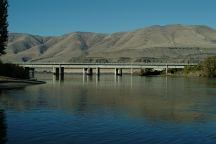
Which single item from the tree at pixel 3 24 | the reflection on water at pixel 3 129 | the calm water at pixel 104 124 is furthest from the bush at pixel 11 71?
the reflection on water at pixel 3 129

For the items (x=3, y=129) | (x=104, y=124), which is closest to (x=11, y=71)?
(x=104, y=124)

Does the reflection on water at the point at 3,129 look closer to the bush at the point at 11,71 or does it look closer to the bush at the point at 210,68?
the bush at the point at 11,71

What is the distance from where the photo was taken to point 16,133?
33.4 metres

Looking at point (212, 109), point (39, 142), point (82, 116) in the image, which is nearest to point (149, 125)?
point (82, 116)

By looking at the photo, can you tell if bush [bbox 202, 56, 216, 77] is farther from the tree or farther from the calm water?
the calm water

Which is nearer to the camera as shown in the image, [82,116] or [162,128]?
[162,128]

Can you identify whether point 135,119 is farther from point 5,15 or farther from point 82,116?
point 5,15

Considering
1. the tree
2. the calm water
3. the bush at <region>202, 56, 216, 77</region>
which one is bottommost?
the calm water

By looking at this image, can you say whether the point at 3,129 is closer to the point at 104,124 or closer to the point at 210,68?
the point at 104,124

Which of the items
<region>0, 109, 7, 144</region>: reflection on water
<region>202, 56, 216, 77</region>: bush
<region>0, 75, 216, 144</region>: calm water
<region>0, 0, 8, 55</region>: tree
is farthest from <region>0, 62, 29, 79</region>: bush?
<region>202, 56, 216, 77</region>: bush

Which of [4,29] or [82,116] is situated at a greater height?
[4,29]

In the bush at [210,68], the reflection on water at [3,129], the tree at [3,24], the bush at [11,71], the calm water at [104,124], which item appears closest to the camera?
the reflection on water at [3,129]

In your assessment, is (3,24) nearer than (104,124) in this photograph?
No

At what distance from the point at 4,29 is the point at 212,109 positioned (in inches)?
1972
